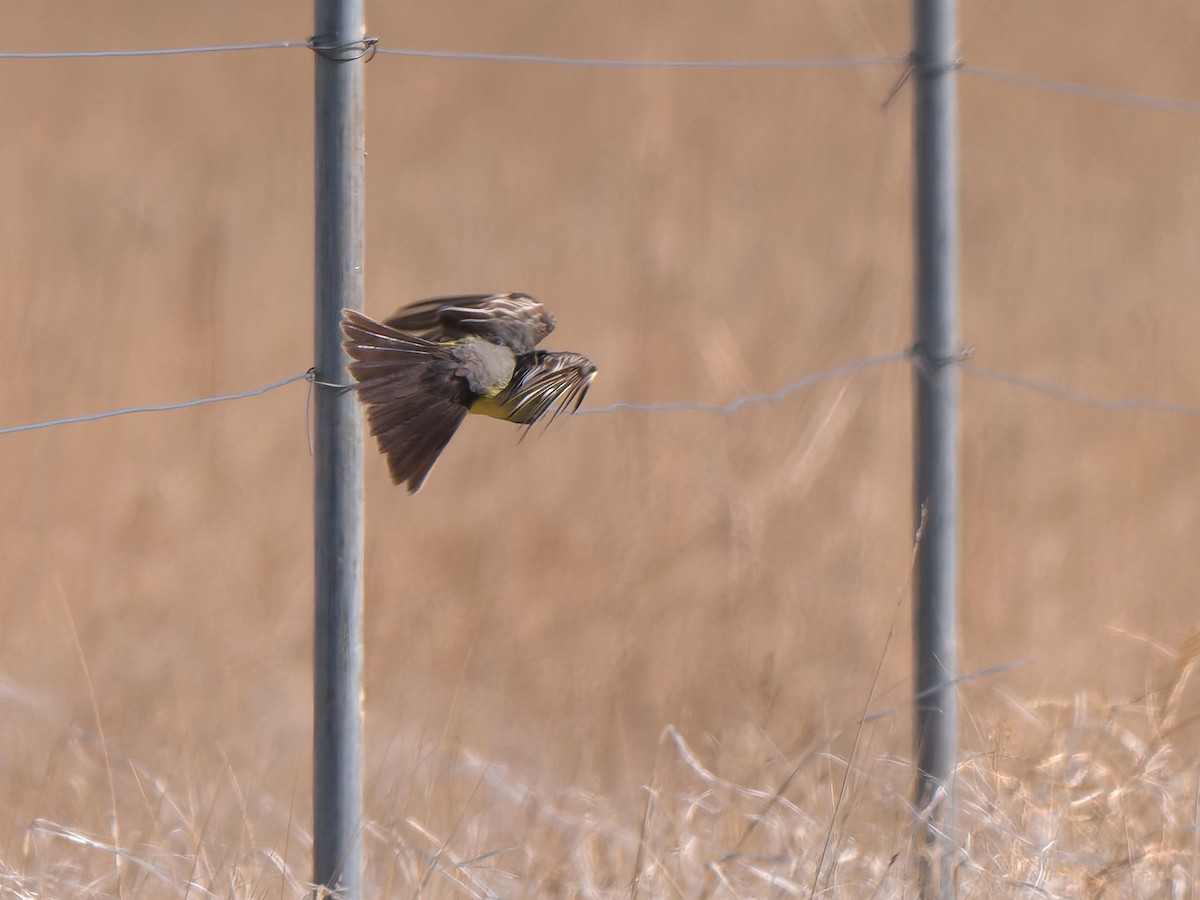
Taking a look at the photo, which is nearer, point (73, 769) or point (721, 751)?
point (721, 751)

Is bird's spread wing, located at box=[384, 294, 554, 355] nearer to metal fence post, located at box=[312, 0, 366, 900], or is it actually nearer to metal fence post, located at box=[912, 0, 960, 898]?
metal fence post, located at box=[312, 0, 366, 900]

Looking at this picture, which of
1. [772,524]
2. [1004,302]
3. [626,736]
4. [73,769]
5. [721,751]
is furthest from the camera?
[1004,302]

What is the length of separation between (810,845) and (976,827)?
0.20m

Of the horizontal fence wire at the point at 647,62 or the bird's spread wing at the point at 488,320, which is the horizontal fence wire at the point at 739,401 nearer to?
the bird's spread wing at the point at 488,320

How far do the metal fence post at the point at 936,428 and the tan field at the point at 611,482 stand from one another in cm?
7

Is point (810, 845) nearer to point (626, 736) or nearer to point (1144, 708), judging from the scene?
point (1144, 708)

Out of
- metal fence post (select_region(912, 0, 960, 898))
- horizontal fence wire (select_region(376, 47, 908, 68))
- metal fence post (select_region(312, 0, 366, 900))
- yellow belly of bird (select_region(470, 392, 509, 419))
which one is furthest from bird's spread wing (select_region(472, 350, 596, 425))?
metal fence post (select_region(912, 0, 960, 898))

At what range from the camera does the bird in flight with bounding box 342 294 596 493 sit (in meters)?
1.23

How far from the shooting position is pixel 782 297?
3742 millimetres

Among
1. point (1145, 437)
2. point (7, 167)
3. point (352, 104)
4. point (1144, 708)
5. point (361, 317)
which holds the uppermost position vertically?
point (7, 167)

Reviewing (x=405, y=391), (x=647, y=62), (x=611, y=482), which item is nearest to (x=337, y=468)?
(x=405, y=391)

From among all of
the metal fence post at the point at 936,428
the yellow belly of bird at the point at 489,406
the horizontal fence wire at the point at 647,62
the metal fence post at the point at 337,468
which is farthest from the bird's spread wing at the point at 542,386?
the metal fence post at the point at 936,428

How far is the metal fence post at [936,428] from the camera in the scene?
63.7 inches

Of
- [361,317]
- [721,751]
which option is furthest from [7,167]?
[361,317]
